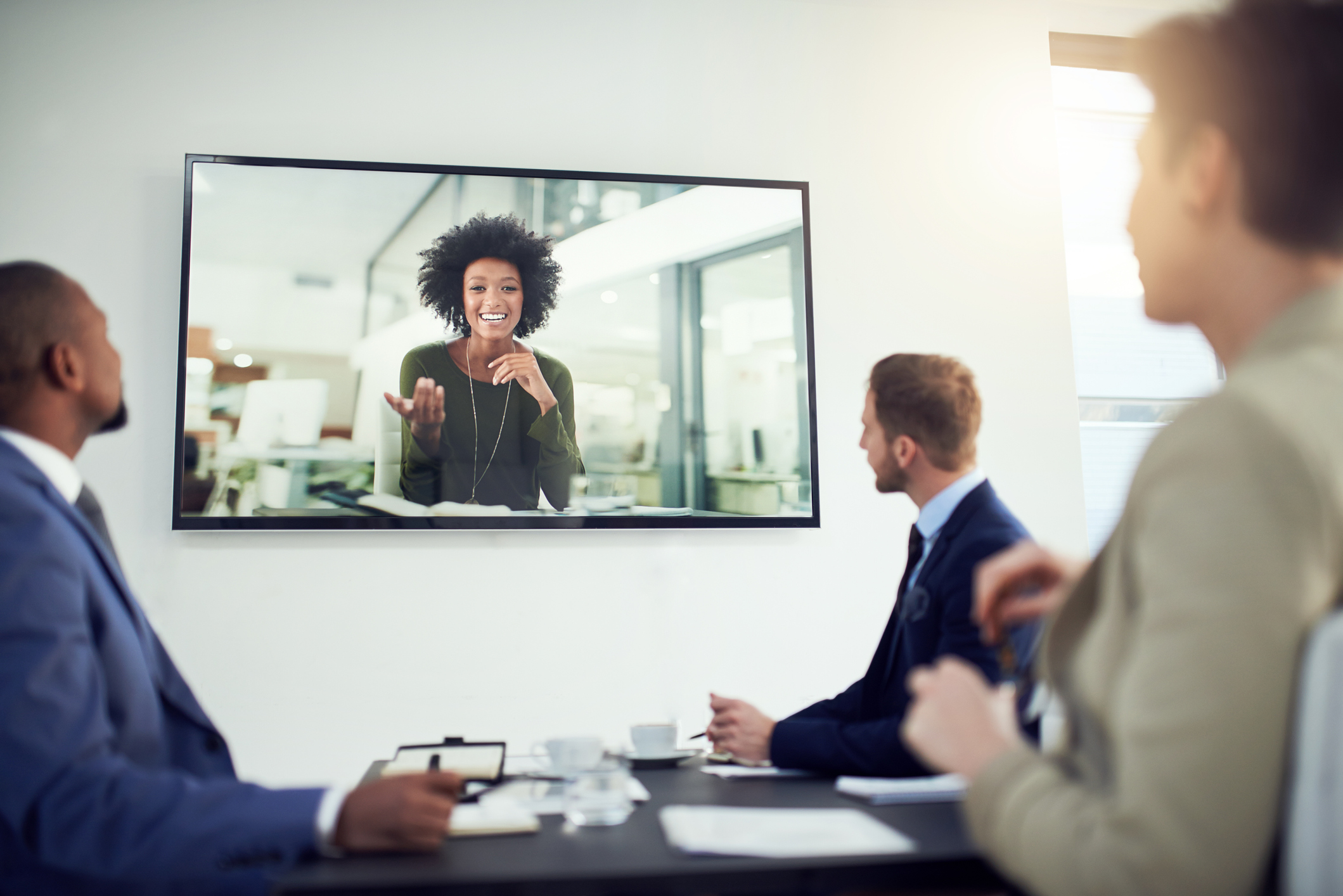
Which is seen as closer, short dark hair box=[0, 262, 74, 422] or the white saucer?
short dark hair box=[0, 262, 74, 422]

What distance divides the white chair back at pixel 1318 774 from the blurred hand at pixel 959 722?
23cm

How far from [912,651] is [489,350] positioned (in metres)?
1.49

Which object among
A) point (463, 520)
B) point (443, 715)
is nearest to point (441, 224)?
point (463, 520)

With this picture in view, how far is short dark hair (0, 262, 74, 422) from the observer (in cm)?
123

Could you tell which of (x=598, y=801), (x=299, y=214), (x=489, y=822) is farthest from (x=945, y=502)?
(x=299, y=214)

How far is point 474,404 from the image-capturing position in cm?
253

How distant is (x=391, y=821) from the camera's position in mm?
1020

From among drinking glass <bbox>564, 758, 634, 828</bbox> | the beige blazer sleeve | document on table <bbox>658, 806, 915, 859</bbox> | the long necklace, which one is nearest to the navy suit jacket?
document on table <bbox>658, 806, 915, 859</bbox>

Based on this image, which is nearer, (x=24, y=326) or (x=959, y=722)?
(x=959, y=722)

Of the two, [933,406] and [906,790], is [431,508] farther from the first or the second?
[906,790]

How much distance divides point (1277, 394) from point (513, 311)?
2136 millimetres

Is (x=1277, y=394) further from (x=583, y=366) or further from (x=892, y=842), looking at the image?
(x=583, y=366)

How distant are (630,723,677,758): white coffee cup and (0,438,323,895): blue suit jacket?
0.74m

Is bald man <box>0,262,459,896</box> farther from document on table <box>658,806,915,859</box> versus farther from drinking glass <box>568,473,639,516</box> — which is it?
drinking glass <box>568,473,639,516</box>
